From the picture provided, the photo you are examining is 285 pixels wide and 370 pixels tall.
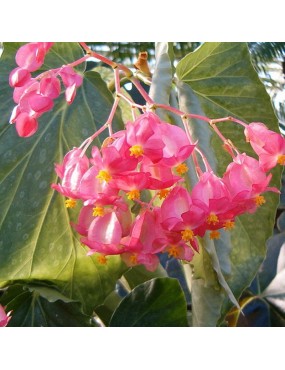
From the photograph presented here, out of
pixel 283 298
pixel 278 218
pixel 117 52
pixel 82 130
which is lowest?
pixel 283 298

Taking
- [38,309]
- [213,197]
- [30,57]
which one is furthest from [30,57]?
[38,309]

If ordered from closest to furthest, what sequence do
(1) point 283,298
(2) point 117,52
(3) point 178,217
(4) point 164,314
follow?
1. (3) point 178,217
2. (4) point 164,314
3. (1) point 283,298
4. (2) point 117,52

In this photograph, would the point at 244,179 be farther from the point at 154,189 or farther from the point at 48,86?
the point at 48,86

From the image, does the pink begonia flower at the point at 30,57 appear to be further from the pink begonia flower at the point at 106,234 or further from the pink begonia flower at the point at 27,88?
the pink begonia flower at the point at 106,234

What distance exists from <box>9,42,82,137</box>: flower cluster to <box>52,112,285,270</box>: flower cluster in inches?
2.1

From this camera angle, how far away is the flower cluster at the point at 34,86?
24.0 inches

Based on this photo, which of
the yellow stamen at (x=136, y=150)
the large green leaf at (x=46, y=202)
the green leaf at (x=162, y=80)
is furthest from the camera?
the large green leaf at (x=46, y=202)

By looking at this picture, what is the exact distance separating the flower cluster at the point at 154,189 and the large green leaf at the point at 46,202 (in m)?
0.17

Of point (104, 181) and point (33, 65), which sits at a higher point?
point (33, 65)

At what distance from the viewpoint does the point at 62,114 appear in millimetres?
813

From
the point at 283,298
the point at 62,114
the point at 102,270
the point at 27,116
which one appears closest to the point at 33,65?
the point at 27,116

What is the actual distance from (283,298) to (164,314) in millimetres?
387

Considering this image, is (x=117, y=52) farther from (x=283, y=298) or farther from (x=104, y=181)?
(x=104, y=181)

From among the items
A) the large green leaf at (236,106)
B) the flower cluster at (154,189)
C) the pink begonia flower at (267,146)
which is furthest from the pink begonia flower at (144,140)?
the large green leaf at (236,106)
